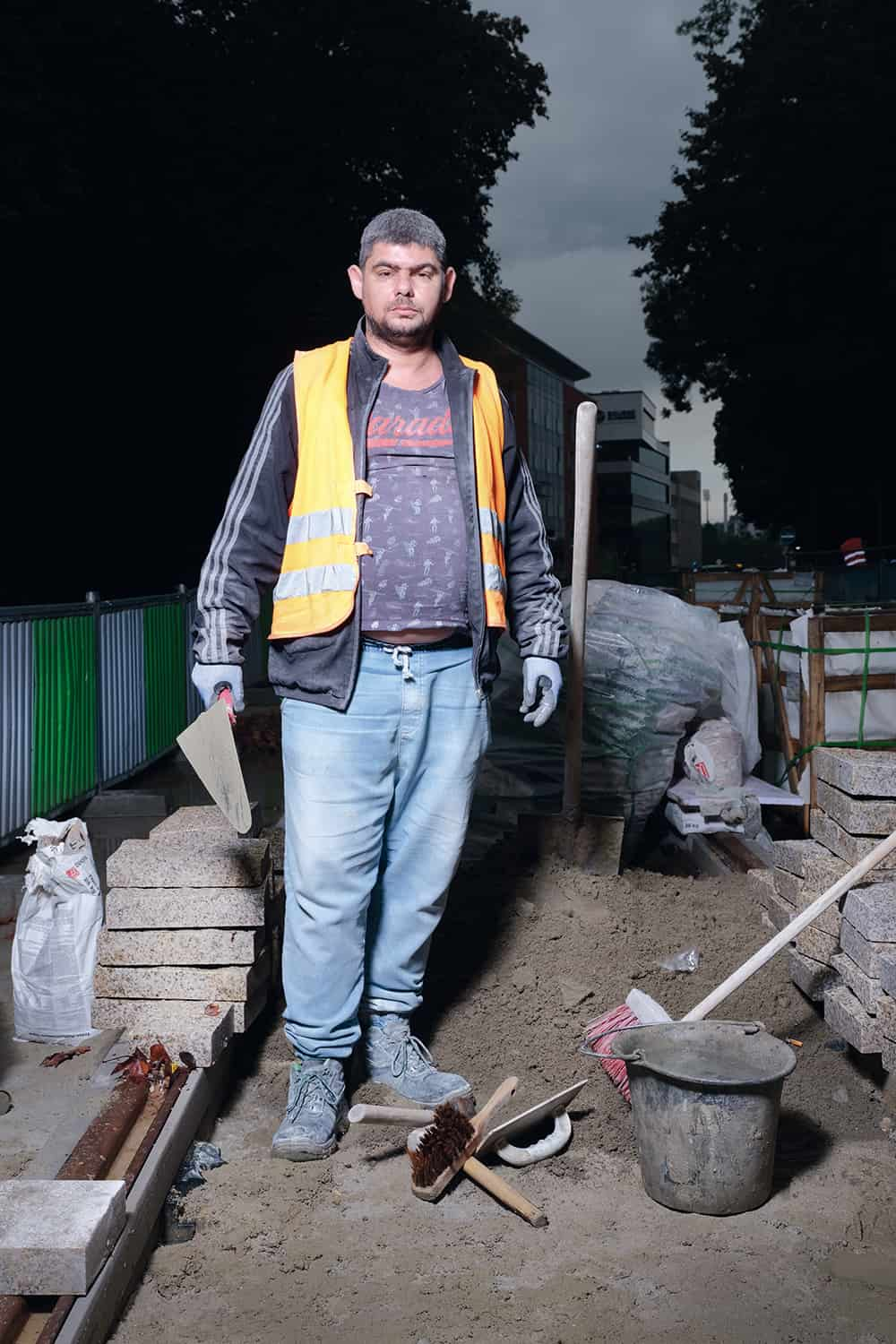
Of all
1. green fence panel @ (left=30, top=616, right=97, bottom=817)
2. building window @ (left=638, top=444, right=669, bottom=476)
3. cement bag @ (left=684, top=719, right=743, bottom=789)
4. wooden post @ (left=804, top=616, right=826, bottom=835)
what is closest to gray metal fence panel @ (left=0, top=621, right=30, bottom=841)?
green fence panel @ (left=30, top=616, right=97, bottom=817)

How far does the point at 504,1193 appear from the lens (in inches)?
120

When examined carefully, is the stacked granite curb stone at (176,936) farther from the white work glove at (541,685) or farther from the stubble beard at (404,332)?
the stubble beard at (404,332)

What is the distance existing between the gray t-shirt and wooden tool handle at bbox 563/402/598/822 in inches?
63.1

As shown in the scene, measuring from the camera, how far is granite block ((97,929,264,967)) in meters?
3.75

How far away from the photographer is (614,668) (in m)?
6.88

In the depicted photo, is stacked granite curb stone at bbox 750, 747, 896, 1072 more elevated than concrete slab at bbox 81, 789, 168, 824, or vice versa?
stacked granite curb stone at bbox 750, 747, 896, 1072

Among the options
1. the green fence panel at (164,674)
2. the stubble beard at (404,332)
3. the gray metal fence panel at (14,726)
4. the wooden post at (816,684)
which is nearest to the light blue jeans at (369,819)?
the stubble beard at (404,332)

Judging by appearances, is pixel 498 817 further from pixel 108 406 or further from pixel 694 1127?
pixel 108 406

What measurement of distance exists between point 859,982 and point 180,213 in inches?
591

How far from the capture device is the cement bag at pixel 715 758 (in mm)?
7274

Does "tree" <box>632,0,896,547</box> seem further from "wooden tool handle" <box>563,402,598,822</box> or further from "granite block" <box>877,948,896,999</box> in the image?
"granite block" <box>877,948,896,999</box>

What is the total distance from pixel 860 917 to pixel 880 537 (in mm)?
23340

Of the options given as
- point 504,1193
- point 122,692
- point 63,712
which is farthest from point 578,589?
point 122,692

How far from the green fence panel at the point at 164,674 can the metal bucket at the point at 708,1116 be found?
652 centimetres
